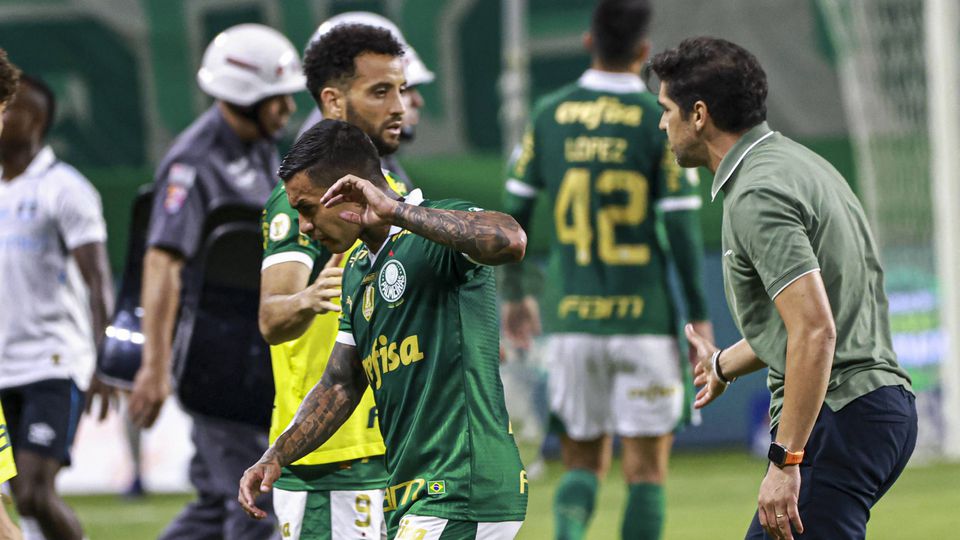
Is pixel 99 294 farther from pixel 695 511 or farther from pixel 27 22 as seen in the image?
pixel 27 22

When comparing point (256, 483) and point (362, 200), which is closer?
point (362, 200)

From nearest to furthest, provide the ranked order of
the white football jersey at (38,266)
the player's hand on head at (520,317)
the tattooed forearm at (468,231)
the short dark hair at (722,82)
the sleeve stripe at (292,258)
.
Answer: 1. the tattooed forearm at (468,231)
2. the short dark hair at (722,82)
3. the sleeve stripe at (292,258)
4. the white football jersey at (38,266)
5. the player's hand on head at (520,317)

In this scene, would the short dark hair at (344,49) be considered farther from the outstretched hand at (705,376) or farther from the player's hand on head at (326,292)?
the outstretched hand at (705,376)

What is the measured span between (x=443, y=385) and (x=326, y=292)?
1.96 feet

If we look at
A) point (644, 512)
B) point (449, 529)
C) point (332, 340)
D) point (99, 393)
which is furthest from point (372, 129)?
point (644, 512)

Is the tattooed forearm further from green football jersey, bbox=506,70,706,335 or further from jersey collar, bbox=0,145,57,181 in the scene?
jersey collar, bbox=0,145,57,181

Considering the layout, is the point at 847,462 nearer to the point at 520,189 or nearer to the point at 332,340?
the point at 332,340

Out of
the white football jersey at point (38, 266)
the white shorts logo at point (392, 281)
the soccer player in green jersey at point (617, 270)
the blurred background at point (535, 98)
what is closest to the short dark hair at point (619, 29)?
the soccer player in green jersey at point (617, 270)

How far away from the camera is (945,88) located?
14.3 m

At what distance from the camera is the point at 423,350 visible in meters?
3.87

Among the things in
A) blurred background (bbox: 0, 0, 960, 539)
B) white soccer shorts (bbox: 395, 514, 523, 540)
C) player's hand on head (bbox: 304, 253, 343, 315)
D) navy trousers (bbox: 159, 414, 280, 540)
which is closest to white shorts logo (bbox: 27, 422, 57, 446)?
navy trousers (bbox: 159, 414, 280, 540)

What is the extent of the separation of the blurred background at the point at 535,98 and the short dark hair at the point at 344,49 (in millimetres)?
Result: 8177

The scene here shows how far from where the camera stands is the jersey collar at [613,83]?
7.29m

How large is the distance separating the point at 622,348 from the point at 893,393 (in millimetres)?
3301
